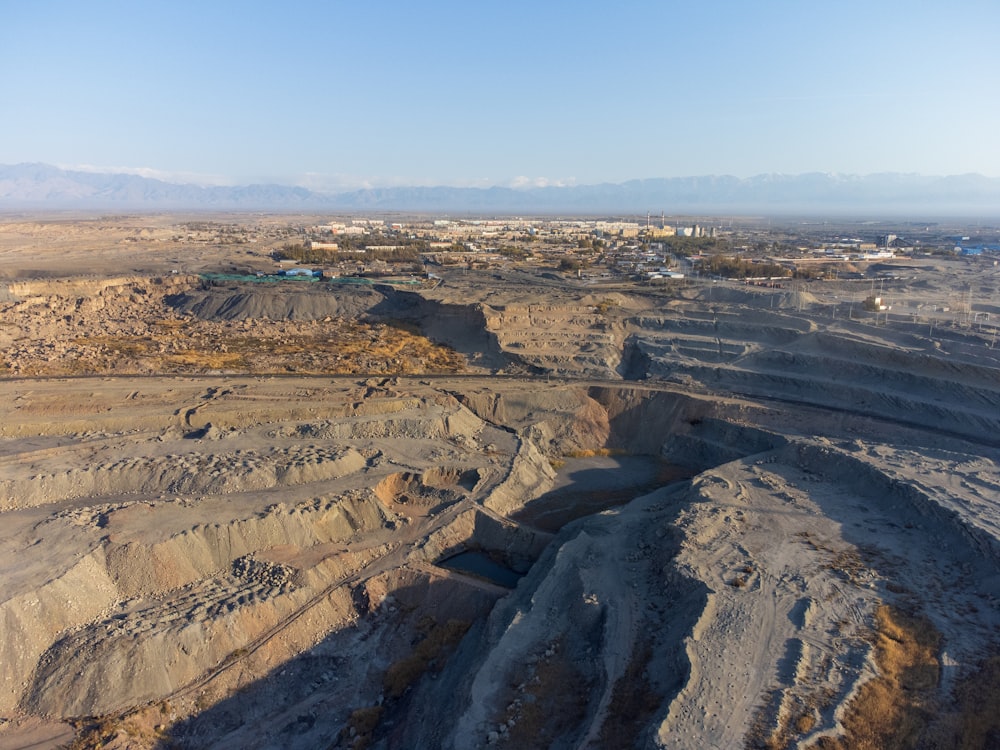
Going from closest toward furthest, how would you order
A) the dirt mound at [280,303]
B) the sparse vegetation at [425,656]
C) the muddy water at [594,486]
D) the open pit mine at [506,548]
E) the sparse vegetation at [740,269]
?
the open pit mine at [506,548] < the sparse vegetation at [425,656] < the muddy water at [594,486] < the dirt mound at [280,303] < the sparse vegetation at [740,269]

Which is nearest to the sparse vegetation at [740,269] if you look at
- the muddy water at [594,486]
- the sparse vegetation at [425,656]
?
the muddy water at [594,486]

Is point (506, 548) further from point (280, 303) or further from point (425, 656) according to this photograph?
point (280, 303)

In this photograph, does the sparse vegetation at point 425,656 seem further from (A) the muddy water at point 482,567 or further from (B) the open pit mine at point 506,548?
(A) the muddy water at point 482,567

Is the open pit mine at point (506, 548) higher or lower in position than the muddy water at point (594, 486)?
higher

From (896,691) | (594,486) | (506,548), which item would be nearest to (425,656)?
(506,548)

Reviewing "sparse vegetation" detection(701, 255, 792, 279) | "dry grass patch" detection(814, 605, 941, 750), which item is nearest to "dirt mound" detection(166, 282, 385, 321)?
"sparse vegetation" detection(701, 255, 792, 279)

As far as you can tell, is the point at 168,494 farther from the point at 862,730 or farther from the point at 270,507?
the point at 862,730

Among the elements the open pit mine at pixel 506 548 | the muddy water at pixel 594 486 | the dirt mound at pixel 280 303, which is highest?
the dirt mound at pixel 280 303
